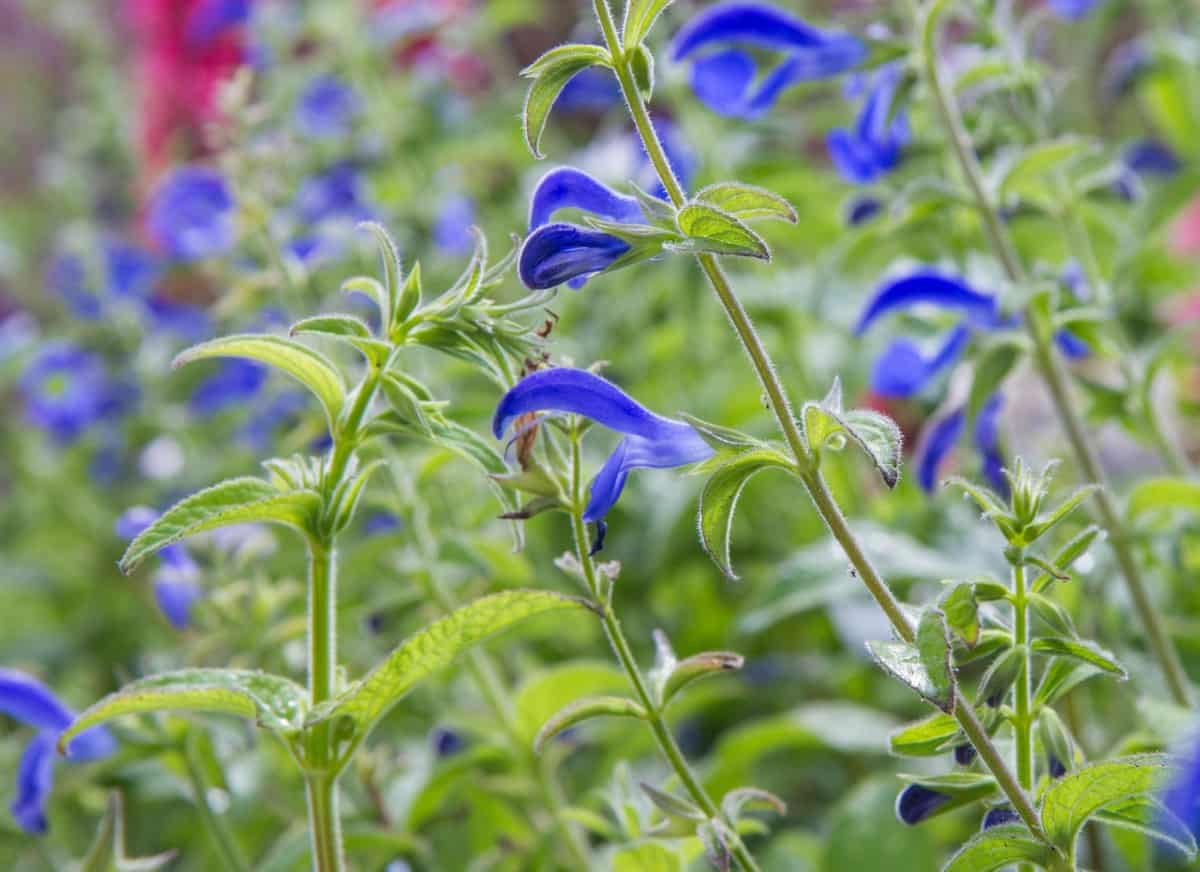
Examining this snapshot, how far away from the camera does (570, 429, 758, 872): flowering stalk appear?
0.67 meters

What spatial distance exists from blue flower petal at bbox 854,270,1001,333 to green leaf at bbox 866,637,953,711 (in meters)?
0.44

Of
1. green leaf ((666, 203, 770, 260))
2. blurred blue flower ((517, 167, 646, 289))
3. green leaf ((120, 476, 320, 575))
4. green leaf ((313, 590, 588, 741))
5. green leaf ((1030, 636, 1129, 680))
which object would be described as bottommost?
green leaf ((1030, 636, 1129, 680))

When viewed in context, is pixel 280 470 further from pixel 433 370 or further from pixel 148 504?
pixel 148 504

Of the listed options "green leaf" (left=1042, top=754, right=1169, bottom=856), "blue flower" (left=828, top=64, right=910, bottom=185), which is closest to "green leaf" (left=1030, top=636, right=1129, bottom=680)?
"green leaf" (left=1042, top=754, right=1169, bottom=856)

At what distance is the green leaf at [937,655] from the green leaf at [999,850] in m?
0.09

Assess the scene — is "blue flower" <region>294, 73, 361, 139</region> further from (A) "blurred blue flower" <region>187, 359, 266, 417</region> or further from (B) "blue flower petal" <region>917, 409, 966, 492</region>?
(B) "blue flower petal" <region>917, 409, 966, 492</region>

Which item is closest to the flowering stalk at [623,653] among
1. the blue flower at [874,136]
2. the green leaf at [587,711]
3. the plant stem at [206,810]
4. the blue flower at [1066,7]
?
the green leaf at [587,711]

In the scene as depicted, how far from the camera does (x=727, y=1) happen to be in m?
1.08

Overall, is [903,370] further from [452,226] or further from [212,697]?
[452,226]

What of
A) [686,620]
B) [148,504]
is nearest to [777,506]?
[686,620]

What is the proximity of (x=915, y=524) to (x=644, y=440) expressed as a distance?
0.77m

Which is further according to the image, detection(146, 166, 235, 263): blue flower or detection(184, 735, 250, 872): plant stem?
detection(146, 166, 235, 263): blue flower

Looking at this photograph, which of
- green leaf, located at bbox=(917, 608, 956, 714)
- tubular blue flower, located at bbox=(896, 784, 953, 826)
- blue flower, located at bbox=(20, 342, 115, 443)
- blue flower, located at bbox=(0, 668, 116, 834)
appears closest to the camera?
green leaf, located at bbox=(917, 608, 956, 714)

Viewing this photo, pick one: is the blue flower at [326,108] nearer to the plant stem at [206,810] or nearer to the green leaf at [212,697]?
the plant stem at [206,810]
